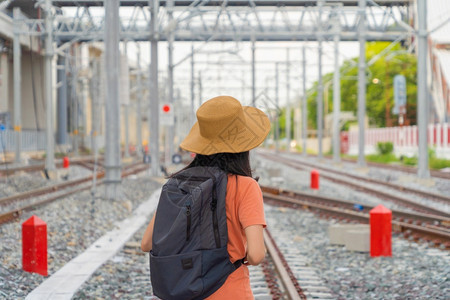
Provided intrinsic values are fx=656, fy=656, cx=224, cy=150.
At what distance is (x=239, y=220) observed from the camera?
8.55 ft

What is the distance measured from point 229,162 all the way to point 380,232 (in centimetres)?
608

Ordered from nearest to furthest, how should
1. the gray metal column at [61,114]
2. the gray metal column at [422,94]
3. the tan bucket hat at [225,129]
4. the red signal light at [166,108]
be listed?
the tan bucket hat at [225,129], the gray metal column at [422,94], the red signal light at [166,108], the gray metal column at [61,114]

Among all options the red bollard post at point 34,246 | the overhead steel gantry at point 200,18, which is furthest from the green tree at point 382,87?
the red bollard post at point 34,246

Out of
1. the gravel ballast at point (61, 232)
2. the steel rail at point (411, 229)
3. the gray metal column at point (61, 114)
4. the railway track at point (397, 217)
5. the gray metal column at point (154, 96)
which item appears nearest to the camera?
the gravel ballast at point (61, 232)

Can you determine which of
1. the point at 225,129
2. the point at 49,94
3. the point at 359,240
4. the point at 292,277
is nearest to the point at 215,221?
the point at 225,129

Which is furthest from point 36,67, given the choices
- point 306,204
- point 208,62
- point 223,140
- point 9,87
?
point 223,140

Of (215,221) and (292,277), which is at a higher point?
(215,221)

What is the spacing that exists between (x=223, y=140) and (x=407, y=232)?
7.98 meters

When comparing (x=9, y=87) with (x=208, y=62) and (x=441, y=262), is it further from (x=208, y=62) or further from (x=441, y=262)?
(x=441, y=262)

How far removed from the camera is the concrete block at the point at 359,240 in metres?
8.80

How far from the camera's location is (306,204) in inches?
558

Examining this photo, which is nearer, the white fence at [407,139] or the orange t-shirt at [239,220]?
the orange t-shirt at [239,220]

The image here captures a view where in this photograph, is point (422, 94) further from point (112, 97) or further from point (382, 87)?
point (382, 87)

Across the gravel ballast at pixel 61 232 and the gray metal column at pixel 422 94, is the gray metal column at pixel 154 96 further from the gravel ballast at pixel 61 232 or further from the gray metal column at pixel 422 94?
the gray metal column at pixel 422 94
